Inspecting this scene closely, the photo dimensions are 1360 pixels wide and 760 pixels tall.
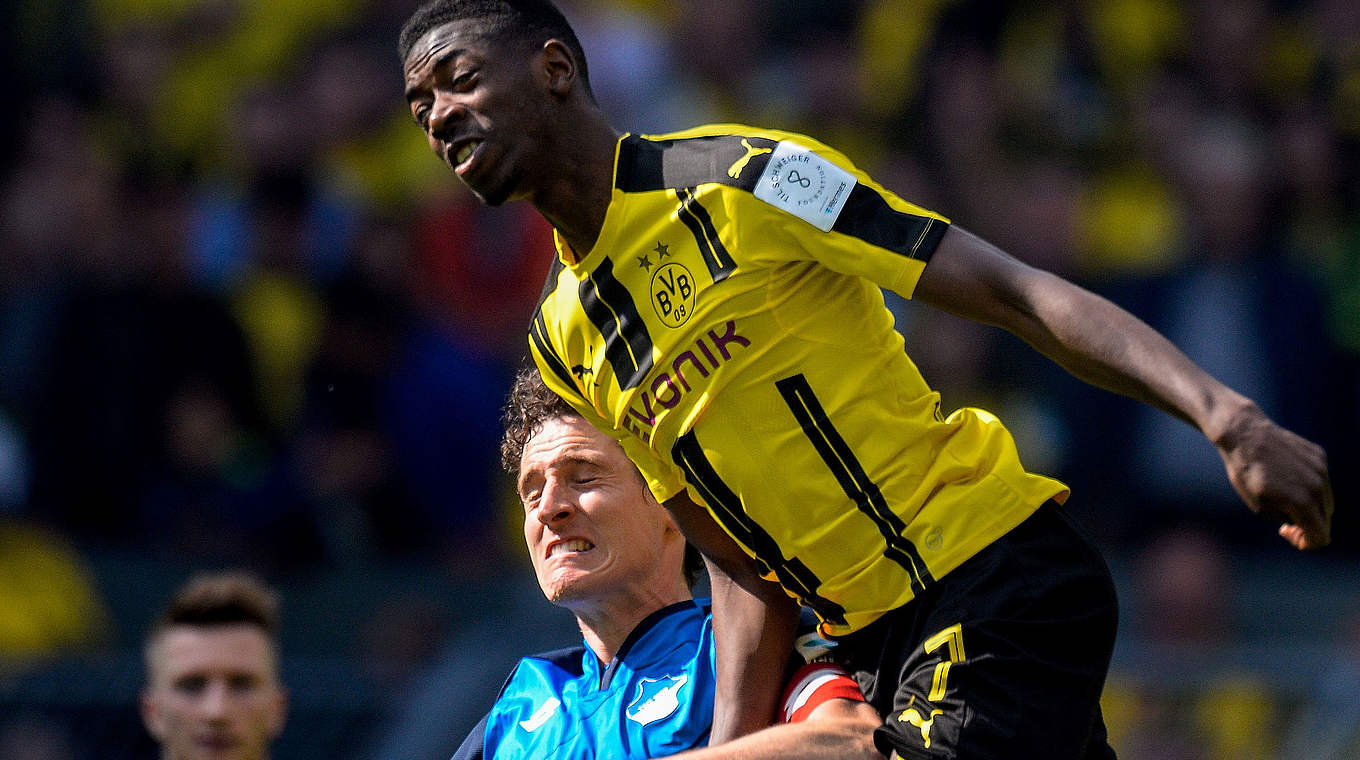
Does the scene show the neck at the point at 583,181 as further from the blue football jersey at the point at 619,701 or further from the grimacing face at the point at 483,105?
the blue football jersey at the point at 619,701

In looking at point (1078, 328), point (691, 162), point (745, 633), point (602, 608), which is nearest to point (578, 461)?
point (602, 608)

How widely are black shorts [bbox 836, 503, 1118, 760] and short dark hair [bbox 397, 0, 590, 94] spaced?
3.94ft

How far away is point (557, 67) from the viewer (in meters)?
3.39

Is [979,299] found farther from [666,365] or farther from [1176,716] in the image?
[1176,716]

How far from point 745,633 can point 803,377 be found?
0.64 meters

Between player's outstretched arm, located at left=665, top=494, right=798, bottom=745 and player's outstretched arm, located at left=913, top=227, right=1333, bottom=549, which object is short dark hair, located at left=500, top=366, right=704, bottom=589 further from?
player's outstretched arm, located at left=913, top=227, right=1333, bottom=549

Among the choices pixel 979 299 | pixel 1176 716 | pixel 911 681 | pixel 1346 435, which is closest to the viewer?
pixel 979 299

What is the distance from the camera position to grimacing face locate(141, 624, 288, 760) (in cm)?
532

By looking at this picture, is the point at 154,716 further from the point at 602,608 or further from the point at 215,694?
the point at 602,608

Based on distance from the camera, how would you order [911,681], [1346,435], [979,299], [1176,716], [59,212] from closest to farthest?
[979,299], [911,681], [1176,716], [1346,435], [59,212]

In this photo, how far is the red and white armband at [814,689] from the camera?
3.56m

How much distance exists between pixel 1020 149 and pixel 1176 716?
117 inches

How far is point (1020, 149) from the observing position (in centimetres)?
841

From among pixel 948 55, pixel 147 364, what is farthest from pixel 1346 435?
pixel 147 364
